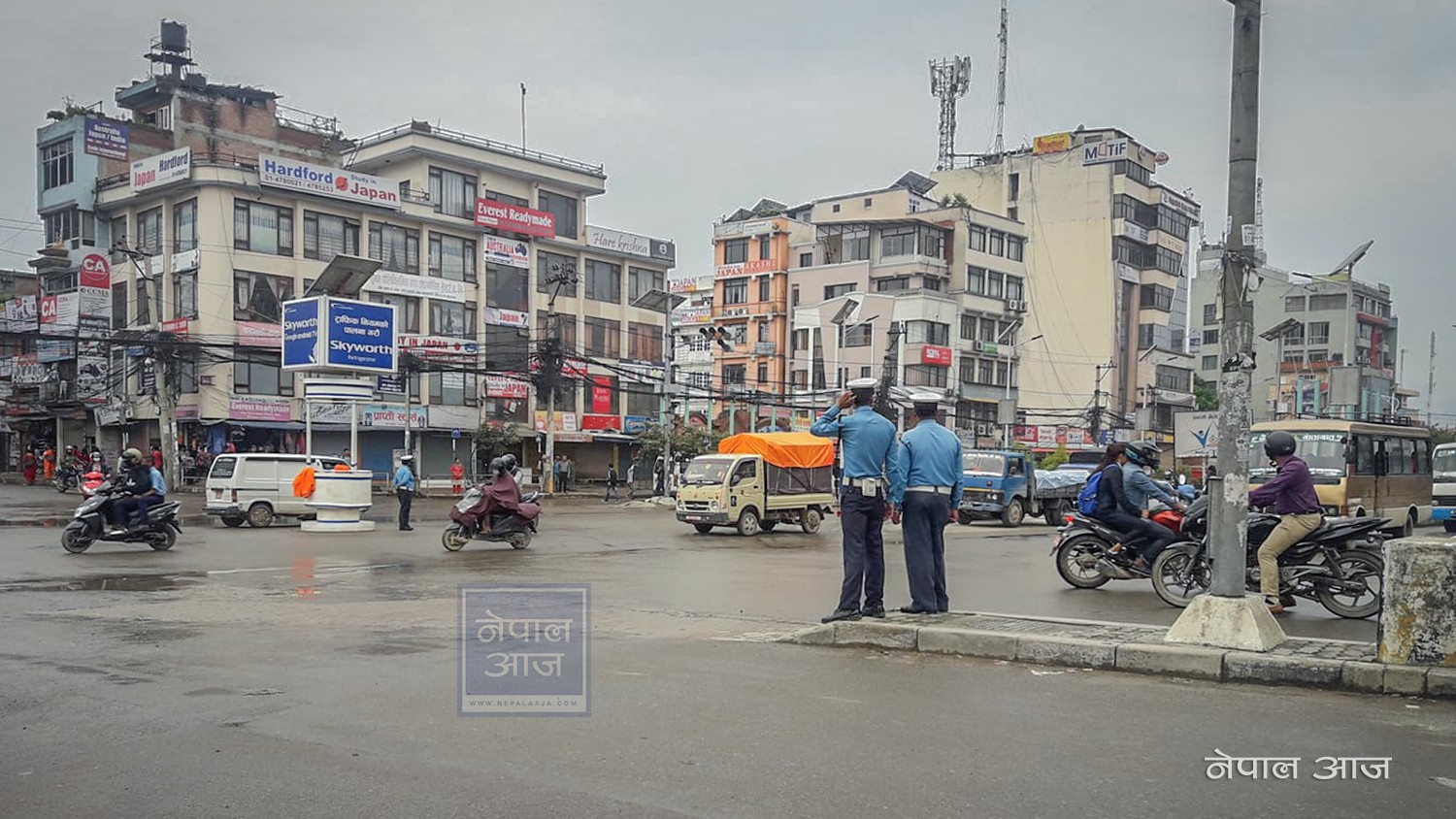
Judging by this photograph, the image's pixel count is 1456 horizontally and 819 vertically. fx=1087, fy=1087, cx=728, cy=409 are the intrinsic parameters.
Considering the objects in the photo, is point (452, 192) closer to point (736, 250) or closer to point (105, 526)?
point (736, 250)

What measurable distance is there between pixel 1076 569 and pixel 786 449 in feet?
44.5

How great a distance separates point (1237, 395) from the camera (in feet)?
24.4

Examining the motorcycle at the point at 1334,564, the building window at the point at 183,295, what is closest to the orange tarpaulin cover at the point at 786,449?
the motorcycle at the point at 1334,564

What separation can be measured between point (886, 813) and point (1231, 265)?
5.11 m

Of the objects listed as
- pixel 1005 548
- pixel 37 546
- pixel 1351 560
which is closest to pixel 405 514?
pixel 37 546

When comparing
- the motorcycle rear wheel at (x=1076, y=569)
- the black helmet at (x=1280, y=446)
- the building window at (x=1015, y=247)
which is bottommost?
the motorcycle rear wheel at (x=1076, y=569)

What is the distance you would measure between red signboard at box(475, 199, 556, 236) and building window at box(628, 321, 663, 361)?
7493mm

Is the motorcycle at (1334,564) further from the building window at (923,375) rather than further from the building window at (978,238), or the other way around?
the building window at (978,238)

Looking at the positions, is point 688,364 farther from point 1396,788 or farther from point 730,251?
point 1396,788

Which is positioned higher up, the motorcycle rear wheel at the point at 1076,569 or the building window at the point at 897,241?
the building window at the point at 897,241

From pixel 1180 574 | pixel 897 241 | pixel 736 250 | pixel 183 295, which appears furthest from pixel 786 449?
pixel 736 250

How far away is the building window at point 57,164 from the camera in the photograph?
50094mm

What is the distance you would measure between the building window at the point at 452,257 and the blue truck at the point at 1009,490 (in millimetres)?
31004

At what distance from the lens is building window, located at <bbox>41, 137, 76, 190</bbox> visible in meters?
50.1
